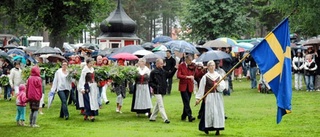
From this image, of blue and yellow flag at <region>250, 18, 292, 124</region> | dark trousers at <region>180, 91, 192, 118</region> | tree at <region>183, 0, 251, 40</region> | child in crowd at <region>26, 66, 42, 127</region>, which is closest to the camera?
blue and yellow flag at <region>250, 18, 292, 124</region>

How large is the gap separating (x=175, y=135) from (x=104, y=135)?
180 centimetres

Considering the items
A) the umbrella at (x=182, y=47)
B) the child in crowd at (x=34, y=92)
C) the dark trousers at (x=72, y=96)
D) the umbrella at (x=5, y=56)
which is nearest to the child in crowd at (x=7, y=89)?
the umbrella at (x=5, y=56)

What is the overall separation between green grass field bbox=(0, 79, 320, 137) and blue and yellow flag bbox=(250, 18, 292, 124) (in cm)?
210

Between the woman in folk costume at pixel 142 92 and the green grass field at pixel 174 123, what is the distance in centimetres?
36

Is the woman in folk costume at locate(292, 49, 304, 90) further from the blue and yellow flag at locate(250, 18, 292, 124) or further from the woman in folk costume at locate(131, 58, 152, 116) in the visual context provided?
the blue and yellow flag at locate(250, 18, 292, 124)

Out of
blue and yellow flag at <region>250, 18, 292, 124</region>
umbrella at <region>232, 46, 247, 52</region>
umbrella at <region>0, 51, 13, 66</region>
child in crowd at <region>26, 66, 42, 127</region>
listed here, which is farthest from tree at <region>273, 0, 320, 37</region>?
child in crowd at <region>26, 66, 42, 127</region>

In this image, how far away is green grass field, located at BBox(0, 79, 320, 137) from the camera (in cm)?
1577

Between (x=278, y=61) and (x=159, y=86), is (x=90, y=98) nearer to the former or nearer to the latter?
(x=159, y=86)

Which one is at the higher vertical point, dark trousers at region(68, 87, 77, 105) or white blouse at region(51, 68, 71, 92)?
white blouse at region(51, 68, 71, 92)

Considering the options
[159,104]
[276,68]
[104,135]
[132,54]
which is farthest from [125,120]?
[132,54]

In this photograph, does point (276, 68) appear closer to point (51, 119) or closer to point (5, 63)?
point (51, 119)

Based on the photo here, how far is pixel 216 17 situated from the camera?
45.0m

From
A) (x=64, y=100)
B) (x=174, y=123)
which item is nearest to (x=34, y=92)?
(x=64, y=100)

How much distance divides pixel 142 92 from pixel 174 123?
208 centimetres
